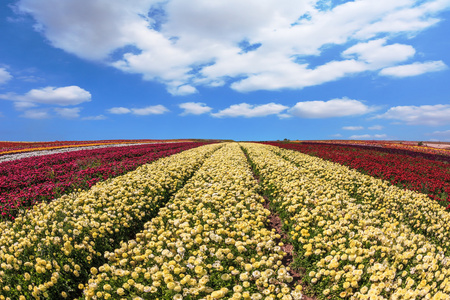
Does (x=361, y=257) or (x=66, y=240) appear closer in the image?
(x=361, y=257)

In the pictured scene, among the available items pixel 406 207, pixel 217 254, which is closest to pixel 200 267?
pixel 217 254

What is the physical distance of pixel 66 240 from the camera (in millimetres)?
5293

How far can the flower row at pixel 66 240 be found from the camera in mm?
4570

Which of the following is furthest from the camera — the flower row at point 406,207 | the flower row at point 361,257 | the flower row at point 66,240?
the flower row at point 406,207

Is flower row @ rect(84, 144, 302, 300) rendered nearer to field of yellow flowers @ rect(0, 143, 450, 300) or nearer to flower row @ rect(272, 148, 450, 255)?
field of yellow flowers @ rect(0, 143, 450, 300)

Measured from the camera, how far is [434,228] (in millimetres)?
7137

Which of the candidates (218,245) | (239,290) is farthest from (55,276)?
(239,290)

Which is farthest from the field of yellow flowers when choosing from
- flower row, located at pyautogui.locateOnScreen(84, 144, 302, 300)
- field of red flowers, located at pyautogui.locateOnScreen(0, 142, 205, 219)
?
field of red flowers, located at pyautogui.locateOnScreen(0, 142, 205, 219)

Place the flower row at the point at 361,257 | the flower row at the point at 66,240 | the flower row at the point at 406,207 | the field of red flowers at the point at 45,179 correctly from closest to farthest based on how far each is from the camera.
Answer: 1. the flower row at the point at 361,257
2. the flower row at the point at 66,240
3. the flower row at the point at 406,207
4. the field of red flowers at the point at 45,179

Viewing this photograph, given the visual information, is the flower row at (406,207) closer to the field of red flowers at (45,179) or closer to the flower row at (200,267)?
the flower row at (200,267)

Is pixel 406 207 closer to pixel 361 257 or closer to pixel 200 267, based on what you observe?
pixel 361 257

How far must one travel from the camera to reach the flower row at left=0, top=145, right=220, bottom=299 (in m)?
4.57

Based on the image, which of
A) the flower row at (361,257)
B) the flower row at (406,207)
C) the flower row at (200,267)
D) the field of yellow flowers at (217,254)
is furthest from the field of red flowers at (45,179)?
the flower row at (406,207)

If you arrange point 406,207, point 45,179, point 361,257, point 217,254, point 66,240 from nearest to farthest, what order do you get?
point 361,257
point 217,254
point 66,240
point 406,207
point 45,179
